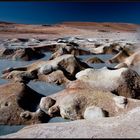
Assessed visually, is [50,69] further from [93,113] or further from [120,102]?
[93,113]

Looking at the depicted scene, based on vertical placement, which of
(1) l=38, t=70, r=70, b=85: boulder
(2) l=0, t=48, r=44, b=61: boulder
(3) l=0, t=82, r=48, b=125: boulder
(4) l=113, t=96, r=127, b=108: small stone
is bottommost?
(2) l=0, t=48, r=44, b=61: boulder

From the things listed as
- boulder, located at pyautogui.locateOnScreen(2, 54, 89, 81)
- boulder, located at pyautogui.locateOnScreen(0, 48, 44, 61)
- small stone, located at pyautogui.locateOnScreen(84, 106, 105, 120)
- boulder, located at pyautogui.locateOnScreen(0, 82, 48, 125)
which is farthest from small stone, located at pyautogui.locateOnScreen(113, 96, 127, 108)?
boulder, located at pyautogui.locateOnScreen(0, 48, 44, 61)

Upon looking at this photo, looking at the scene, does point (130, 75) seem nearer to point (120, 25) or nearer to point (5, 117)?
point (5, 117)

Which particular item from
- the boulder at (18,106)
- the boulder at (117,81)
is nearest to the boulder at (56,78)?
the boulder at (117,81)

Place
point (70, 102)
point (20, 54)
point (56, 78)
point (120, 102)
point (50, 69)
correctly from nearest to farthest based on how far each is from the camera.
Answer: point (120, 102)
point (70, 102)
point (56, 78)
point (50, 69)
point (20, 54)

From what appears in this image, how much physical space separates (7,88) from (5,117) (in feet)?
4.38

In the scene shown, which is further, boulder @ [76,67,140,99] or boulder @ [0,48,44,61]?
boulder @ [0,48,44,61]

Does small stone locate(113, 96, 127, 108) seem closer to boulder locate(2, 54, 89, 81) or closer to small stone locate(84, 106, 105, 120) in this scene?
small stone locate(84, 106, 105, 120)

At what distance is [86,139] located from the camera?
18.1 ft

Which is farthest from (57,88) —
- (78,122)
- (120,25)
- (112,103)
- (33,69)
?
(120,25)

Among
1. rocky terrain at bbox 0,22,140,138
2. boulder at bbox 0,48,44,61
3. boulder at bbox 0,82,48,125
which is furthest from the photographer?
boulder at bbox 0,48,44,61

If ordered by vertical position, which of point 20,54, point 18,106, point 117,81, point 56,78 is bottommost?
point 20,54

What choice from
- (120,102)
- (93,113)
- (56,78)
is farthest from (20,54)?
(93,113)

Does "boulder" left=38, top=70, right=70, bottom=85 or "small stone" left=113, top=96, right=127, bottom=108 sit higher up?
"small stone" left=113, top=96, right=127, bottom=108
